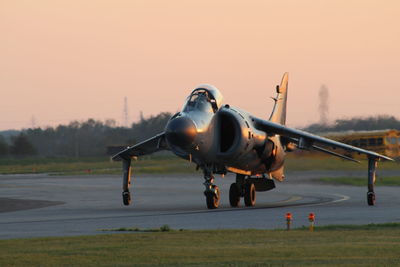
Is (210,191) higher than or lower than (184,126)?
lower

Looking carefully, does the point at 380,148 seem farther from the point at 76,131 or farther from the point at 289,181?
the point at 76,131

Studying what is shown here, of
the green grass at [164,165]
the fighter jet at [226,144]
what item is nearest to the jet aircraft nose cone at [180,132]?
the fighter jet at [226,144]

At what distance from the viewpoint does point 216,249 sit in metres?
16.5

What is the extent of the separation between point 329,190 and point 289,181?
27.5 feet

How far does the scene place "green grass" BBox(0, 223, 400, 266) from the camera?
48.3 ft

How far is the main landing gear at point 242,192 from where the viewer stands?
1251 inches

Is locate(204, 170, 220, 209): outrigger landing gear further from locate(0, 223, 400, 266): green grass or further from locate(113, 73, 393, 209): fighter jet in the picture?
locate(0, 223, 400, 266): green grass

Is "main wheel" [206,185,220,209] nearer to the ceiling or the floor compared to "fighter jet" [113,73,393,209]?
nearer to the floor

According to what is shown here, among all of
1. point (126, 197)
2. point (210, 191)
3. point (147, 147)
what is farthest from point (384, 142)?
point (210, 191)

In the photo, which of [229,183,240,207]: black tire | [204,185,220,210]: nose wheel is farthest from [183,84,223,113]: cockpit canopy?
[229,183,240,207]: black tire

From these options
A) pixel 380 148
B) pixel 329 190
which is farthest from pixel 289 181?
pixel 380 148

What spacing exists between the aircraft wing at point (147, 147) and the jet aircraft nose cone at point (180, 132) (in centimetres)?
455

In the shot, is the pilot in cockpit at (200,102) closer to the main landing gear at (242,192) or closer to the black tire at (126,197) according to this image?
the main landing gear at (242,192)

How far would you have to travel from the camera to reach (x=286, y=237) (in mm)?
18859
